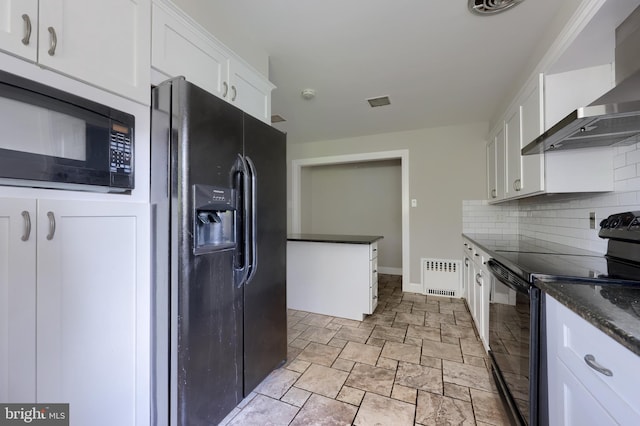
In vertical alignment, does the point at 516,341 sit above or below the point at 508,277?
below

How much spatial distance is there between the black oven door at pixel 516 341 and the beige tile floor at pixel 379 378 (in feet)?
0.70

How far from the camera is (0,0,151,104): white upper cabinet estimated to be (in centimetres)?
81

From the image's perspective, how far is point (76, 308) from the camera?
936mm

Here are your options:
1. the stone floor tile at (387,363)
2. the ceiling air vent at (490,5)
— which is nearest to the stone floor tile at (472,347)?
the stone floor tile at (387,363)

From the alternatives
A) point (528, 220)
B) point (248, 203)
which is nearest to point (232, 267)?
A: point (248, 203)

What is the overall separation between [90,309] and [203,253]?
17.1 inches

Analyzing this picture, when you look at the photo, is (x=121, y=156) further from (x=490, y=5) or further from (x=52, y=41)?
(x=490, y=5)

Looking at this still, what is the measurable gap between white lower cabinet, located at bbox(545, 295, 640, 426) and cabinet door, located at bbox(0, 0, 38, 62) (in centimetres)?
188

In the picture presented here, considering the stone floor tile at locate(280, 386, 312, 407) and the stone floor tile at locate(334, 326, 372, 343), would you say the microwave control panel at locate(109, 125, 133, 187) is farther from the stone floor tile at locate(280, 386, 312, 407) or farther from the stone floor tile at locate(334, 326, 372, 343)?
the stone floor tile at locate(334, 326, 372, 343)

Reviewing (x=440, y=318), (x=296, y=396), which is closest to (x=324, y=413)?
(x=296, y=396)

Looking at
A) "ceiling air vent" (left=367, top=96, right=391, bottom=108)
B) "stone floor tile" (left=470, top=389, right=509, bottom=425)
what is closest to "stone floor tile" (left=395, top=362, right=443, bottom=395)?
"stone floor tile" (left=470, top=389, right=509, bottom=425)

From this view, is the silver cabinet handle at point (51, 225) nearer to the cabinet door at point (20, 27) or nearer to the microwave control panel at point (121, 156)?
the microwave control panel at point (121, 156)

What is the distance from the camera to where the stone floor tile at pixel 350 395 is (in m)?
1.59

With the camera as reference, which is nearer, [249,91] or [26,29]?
[26,29]
